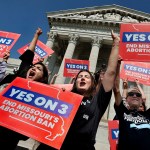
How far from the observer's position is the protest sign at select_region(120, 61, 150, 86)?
11434mm

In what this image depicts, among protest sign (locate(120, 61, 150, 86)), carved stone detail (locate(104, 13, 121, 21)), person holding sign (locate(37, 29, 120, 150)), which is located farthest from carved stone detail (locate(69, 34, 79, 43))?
person holding sign (locate(37, 29, 120, 150))

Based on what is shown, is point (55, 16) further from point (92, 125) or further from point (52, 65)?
point (92, 125)

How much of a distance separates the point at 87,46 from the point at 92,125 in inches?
1364

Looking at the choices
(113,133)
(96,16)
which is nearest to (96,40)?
(96,16)

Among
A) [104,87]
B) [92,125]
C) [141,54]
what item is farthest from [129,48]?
[92,125]

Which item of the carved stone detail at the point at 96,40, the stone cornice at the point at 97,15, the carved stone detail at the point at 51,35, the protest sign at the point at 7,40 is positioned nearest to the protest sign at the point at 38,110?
the protest sign at the point at 7,40

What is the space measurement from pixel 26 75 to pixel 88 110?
174cm

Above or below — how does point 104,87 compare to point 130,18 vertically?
below

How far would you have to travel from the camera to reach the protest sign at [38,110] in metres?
3.42

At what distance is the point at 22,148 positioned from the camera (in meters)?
12.6

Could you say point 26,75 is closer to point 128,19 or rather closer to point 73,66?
point 73,66

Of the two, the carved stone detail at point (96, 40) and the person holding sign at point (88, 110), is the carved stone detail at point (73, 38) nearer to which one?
the carved stone detail at point (96, 40)

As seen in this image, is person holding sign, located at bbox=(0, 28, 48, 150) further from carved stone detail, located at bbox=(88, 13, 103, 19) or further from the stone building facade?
carved stone detail, located at bbox=(88, 13, 103, 19)

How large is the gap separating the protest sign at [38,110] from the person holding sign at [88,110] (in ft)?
0.80
